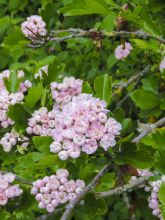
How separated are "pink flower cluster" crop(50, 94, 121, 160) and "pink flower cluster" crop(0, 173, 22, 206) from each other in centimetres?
40

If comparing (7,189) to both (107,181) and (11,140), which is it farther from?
(107,181)

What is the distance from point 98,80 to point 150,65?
1.41 metres

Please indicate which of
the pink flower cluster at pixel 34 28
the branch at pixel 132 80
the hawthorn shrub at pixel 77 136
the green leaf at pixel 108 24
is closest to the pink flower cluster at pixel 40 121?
the hawthorn shrub at pixel 77 136

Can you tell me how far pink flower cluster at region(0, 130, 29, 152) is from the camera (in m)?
2.83

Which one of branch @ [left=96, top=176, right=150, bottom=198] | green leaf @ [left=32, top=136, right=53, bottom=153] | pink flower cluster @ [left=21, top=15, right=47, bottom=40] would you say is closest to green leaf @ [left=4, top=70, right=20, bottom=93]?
pink flower cluster @ [left=21, top=15, right=47, bottom=40]

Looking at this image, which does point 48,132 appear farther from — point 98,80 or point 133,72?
point 133,72

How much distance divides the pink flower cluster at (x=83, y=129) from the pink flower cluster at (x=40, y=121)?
428 millimetres

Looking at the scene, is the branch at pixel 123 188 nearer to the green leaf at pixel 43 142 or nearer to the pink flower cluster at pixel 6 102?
the green leaf at pixel 43 142

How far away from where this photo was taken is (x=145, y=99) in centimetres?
327

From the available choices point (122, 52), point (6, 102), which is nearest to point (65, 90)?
point (6, 102)

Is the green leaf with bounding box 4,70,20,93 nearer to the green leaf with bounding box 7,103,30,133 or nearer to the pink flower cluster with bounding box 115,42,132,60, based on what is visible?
the green leaf with bounding box 7,103,30,133

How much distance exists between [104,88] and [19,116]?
45 centimetres

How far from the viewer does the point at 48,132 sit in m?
2.68

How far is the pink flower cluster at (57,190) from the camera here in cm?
246
